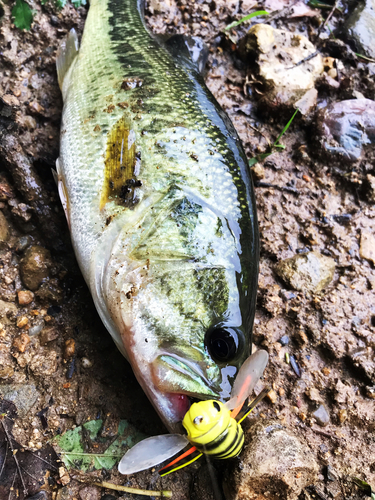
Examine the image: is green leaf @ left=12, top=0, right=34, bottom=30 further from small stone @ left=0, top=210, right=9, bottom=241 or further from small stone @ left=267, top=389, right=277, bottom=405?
small stone @ left=267, top=389, right=277, bottom=405

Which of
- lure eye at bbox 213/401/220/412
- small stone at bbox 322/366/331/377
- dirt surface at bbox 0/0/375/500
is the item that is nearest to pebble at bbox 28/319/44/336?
dirt surface at bbox 0/0/375/500

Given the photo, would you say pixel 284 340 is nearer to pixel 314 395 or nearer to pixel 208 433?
pixel 314 395

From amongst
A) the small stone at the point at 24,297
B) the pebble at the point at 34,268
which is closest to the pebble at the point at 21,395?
the small stone at the point at 24,297

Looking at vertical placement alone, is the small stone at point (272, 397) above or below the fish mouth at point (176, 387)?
below

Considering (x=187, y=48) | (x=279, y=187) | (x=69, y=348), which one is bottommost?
(x=69, y=348)

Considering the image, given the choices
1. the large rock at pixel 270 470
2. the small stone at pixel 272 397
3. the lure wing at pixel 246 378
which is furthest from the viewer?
the small stone at pixel 272 397

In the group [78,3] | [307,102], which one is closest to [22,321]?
[78,3]

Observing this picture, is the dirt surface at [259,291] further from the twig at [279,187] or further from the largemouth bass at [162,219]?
the largemouth bass at [162,219]
